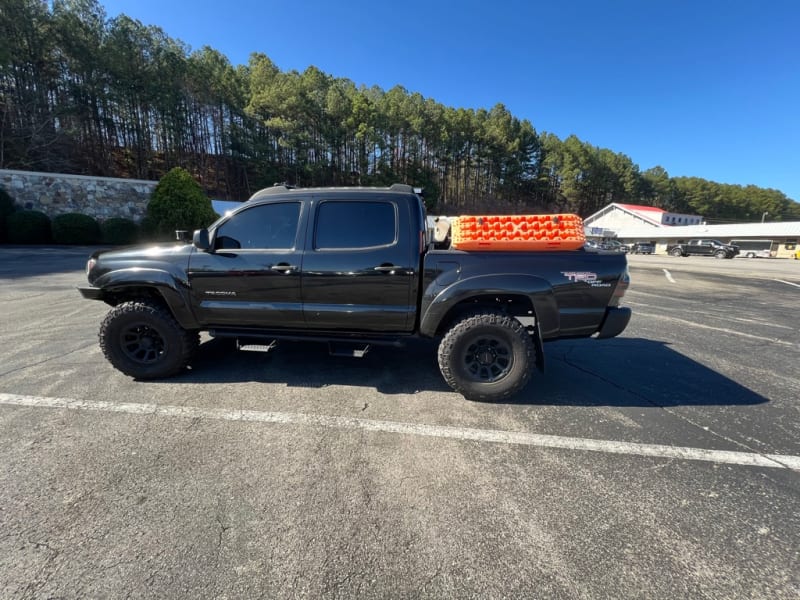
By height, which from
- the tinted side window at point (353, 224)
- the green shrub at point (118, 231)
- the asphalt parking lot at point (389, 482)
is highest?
the green shrub at point (118, 231)

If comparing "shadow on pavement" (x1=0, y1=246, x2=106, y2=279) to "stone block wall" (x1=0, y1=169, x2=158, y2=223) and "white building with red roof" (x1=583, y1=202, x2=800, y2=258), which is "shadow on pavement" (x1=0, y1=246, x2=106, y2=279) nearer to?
"stone block wall" (x1=0, y1=169, x2=158, y2=223)

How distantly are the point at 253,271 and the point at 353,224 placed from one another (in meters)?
1.09

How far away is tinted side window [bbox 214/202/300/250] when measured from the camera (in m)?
3.42

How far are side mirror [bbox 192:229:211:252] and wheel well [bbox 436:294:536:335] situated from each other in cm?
242

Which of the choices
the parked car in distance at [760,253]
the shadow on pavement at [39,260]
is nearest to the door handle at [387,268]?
the shadow on pavement at [39,260]

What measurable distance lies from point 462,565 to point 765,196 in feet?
507

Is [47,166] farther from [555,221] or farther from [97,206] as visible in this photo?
[555,221]

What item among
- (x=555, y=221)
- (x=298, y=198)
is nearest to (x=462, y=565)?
(x=555, y=221)

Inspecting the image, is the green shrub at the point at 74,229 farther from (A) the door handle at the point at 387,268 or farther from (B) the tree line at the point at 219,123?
(A) the door handle at the point at 387,268

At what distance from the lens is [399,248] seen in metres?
3.19

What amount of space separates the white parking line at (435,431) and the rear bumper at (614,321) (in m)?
1.02

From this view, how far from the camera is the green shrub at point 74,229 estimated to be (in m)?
17.2

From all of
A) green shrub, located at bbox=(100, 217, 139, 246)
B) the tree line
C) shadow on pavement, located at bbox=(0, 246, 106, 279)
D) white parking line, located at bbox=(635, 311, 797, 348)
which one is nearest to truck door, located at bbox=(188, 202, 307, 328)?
white parking line, located at bbox=(635, 311, 797, 348)

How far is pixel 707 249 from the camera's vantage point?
3281 centimetres
